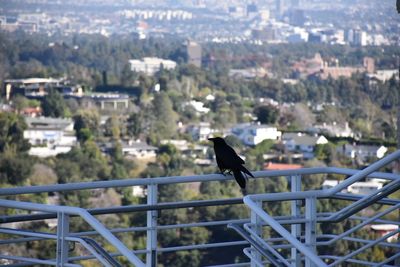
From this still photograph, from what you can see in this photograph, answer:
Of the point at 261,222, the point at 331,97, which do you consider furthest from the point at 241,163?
the point at 331,97

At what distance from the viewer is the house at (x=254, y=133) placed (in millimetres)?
36875

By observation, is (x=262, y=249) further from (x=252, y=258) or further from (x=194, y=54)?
(x=194, y=54)

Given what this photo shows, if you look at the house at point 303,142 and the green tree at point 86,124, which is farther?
the green tree at point 86,124

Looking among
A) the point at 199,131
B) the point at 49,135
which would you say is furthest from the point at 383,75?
the point at 49,135

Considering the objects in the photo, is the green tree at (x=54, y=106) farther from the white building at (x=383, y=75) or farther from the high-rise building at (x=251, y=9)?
the high-rise building at (x=251, y=9)

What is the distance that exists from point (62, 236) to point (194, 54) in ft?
185

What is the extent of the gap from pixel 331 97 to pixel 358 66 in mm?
4566

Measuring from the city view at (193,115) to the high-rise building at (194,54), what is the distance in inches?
7.0

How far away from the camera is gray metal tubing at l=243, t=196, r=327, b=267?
217cm

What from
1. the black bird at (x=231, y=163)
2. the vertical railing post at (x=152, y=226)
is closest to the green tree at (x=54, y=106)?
the black bird at (x=231, y=163)

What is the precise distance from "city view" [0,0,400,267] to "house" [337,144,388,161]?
0.28 ft

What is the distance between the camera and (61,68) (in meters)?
51.4

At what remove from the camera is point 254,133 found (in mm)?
37312

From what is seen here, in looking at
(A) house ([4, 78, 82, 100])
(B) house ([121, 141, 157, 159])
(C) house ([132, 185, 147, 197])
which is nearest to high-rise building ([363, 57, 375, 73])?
(A) house ([4, 78, 82, 100])
